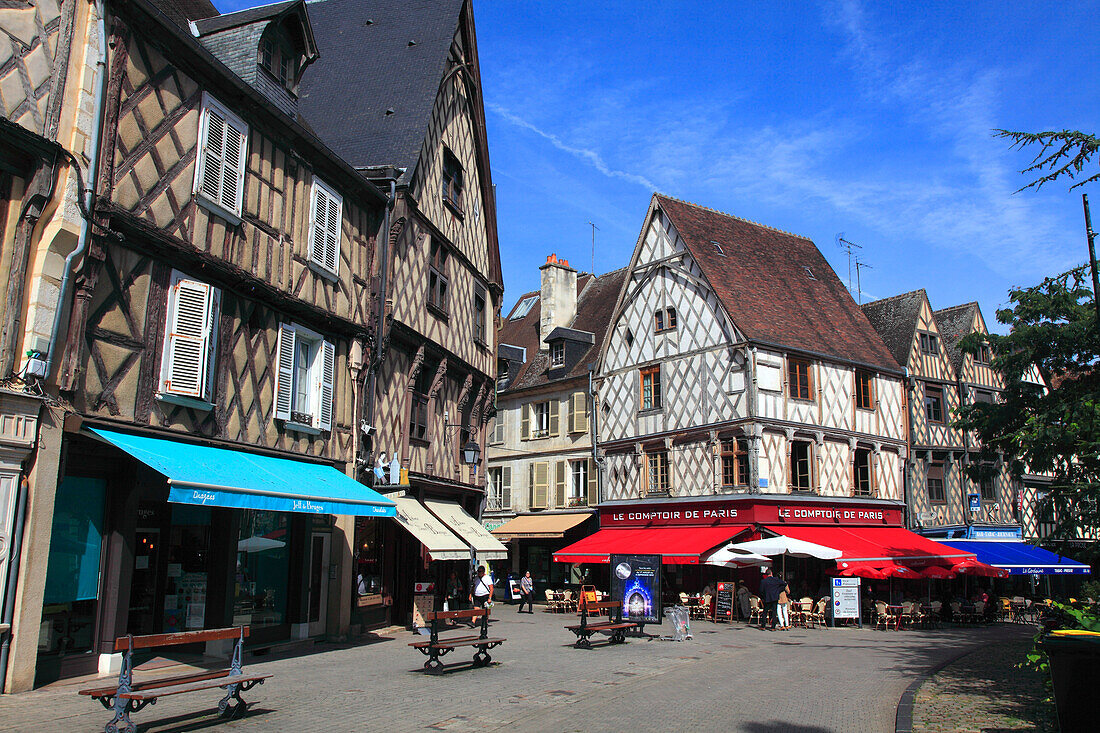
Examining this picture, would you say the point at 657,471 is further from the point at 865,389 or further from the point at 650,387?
the point at 865,389

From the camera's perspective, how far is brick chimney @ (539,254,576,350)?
31.2 m

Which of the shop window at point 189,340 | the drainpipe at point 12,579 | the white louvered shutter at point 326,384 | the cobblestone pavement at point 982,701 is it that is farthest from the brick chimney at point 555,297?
the drainpipe at point 12,579

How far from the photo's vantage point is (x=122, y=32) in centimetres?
893

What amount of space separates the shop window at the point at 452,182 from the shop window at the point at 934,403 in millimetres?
→ 16681

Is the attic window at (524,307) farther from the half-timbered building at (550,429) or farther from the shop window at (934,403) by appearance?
the shop window at (934,403)

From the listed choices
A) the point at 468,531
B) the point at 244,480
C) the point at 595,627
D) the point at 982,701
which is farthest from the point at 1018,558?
the point at 244,480

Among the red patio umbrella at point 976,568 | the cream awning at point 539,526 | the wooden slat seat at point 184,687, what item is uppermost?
the cream awning at point 539,526

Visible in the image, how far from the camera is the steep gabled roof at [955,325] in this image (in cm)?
2783

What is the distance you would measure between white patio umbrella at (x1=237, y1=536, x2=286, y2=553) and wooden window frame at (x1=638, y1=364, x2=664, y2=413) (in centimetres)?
1453

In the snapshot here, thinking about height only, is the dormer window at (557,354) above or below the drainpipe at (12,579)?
above

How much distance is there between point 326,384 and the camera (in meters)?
13.0

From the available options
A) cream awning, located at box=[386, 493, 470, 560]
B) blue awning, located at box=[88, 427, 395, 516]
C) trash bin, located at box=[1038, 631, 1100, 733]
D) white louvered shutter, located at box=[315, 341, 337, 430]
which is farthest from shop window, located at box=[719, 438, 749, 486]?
trash bin, located at box=[1038, 631, 1100, 733]

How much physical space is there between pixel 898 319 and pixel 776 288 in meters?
5.22

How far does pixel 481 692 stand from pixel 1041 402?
14422 mm
